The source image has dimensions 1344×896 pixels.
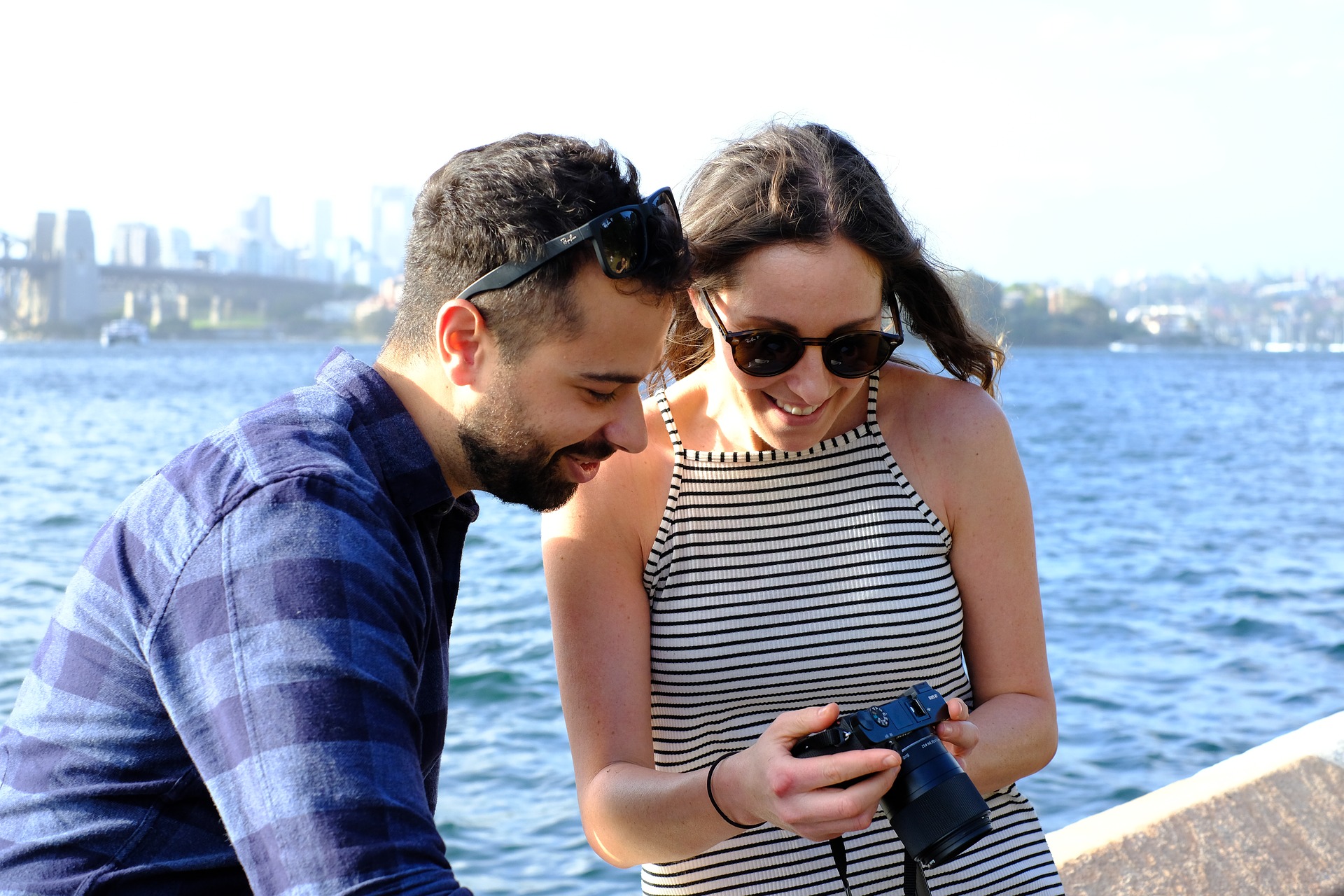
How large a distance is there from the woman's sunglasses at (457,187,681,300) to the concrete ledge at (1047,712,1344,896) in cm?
196

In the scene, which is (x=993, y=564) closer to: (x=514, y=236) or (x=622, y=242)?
(x=622, y=242)

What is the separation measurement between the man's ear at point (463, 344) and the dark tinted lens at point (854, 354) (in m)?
0.75

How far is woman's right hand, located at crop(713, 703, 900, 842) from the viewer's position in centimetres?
170

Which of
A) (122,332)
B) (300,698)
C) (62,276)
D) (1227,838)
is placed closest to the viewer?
(300,698)

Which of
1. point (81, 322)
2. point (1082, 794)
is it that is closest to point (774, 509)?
point (1082, 794)

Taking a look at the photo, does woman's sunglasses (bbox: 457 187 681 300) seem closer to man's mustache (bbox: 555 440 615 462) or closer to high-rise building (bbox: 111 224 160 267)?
man's mustache (bbox: 555 440 615 462)

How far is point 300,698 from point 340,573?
0.14m

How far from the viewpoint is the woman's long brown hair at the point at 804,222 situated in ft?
7.15

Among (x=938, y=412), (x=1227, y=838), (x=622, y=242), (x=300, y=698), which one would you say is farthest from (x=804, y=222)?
(x=1227, y=838)

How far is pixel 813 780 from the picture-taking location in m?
1.71

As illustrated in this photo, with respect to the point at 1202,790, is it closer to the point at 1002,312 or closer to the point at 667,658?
the point at 1002,312

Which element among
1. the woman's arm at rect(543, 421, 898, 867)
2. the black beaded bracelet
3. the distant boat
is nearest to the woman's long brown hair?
the woman's arm at rect(543, 421, 898, 867)

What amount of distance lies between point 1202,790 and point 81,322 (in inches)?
3454

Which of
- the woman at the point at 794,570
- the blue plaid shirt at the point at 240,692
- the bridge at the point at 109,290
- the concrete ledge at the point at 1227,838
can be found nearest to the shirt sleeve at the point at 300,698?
the blue plaid shirt at the point at 240,692
